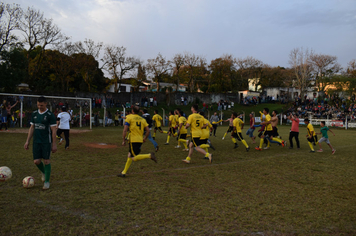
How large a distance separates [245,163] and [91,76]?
37.9 meters

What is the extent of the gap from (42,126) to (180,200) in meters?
3.48

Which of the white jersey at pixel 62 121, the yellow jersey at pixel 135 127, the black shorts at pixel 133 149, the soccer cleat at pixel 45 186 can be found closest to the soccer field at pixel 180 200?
the soccer cleat at pixel 45 186

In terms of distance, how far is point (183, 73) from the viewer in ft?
170

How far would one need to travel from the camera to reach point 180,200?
17.7 feet

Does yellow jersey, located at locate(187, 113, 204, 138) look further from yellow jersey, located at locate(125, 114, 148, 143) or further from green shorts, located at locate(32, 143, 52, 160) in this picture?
green shorts, located at locate(32, 143, 52, 160)

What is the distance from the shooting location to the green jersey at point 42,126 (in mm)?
5969

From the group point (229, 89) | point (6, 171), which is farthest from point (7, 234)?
point (229, 89)

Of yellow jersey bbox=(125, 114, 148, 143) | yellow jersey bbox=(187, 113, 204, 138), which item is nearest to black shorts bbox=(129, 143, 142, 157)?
yellow jersey bbox=(125, 114, 148, 143)

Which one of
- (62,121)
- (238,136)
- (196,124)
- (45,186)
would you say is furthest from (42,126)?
(238,136)

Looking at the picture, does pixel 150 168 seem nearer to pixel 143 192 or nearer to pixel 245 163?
pixel 143 192

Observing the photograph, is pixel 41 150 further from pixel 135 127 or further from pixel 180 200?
pixel 180 200

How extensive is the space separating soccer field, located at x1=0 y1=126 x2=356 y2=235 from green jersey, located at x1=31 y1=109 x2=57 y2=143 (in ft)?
3.66

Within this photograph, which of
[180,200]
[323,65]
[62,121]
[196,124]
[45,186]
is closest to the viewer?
[180,200]

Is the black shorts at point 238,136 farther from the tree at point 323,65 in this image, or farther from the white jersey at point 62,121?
the tree at point 323,65
